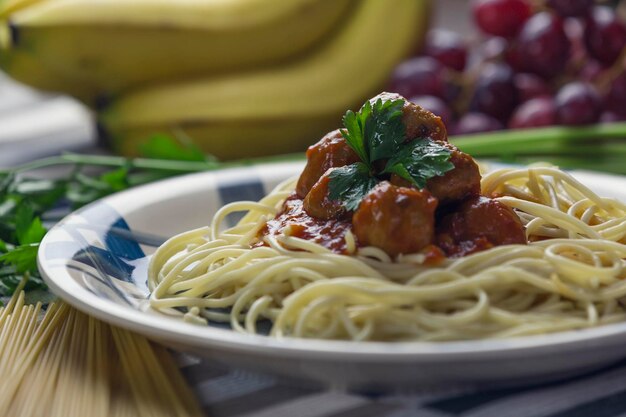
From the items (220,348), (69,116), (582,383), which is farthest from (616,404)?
(69,116)

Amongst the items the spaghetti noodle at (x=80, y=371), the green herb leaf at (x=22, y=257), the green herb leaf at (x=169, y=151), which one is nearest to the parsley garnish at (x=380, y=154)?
the spaghetti noodle at (x=80, y=371)

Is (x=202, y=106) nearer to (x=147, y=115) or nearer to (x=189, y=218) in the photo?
(x=147, y=115)

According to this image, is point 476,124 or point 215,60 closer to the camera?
point 476,124

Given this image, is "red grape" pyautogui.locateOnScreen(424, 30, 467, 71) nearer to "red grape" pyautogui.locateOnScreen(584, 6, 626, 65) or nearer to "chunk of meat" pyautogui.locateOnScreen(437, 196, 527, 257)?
"red grape" pyautogui.locateOnScreen(584, 6, 626, 65)

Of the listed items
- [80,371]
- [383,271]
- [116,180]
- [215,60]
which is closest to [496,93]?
[215,60]

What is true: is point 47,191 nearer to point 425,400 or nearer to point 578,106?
point 425,400

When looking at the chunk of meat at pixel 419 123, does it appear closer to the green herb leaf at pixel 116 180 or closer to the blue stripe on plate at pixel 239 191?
the blue stripe on plate at pixel 239 191

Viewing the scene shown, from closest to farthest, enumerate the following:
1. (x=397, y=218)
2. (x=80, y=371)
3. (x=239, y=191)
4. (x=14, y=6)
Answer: (x=80, y=371)
(x=397, y=218)
(x=239, y=191)
(x=14, y=6)
